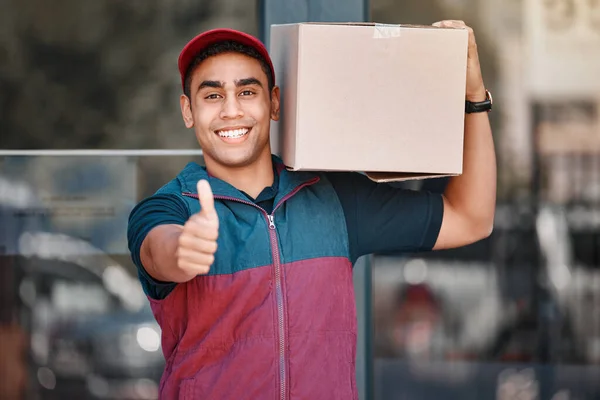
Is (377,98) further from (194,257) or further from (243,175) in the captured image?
(194,257)

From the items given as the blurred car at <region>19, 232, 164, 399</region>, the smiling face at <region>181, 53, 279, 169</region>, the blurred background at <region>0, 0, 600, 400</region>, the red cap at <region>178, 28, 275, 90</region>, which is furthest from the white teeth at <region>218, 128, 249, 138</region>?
the blurred car at <region>19, 232, 164, 399</region>

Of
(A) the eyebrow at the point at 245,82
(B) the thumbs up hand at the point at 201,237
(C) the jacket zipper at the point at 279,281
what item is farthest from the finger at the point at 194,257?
(A) the eyebrow at the point at 245,82

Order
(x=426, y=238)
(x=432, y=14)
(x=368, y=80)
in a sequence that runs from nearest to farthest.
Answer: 1. (x=368, y=80)
2. (x=426, y=238)
3. (x=432, y=14)

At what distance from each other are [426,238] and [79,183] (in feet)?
5.55

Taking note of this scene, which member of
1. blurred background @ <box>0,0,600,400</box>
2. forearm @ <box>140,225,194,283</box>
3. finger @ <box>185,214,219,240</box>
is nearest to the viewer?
finger @ <box>185,214,219,240</box>

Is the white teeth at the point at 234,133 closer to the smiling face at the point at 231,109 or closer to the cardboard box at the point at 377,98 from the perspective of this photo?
the smiling face at the point at 231,109

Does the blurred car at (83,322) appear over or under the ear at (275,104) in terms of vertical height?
under

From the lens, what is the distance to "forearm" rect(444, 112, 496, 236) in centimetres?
244

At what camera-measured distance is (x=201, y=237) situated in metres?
1.85

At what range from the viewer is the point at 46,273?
11.9ft

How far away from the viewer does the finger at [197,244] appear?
1.85 meters

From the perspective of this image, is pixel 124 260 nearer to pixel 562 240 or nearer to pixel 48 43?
pixel 48 43

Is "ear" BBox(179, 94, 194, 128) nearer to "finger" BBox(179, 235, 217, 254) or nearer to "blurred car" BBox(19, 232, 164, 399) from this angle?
"finger" BBox(179, 235, 217, 254)

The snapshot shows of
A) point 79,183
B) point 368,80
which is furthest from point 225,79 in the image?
point 79,183
